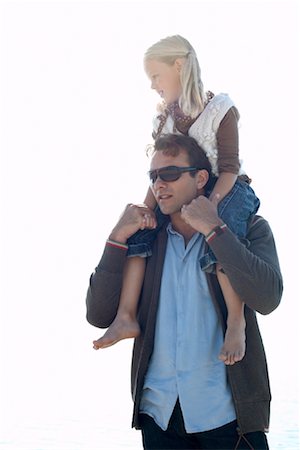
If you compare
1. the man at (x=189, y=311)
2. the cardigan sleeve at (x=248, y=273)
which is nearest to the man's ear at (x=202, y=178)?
the man at (x=189, y=311)

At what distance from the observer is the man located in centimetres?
444

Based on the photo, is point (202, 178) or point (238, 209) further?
point (202, 178)

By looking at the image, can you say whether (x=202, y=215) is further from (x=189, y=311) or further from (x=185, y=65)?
(x=185, y=65)

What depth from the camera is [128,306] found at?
4719mm

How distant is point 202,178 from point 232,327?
682 millimetres

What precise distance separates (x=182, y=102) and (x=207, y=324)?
0.96 metres

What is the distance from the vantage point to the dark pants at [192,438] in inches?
174

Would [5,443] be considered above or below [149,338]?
below

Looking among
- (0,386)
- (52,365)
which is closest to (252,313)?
(0,386)

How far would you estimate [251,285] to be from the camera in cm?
440

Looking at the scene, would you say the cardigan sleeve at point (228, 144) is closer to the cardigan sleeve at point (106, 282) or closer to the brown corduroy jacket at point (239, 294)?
the brown corduroy jacket at point (239, 294)

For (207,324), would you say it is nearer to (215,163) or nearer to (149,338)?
(149,338)

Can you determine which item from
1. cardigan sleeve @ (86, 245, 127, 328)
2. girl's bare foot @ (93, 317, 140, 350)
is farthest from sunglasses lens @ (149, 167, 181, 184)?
girl's bare foot @ (93, 317, 140, 350)

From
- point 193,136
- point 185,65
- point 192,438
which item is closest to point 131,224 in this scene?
point 193,136
